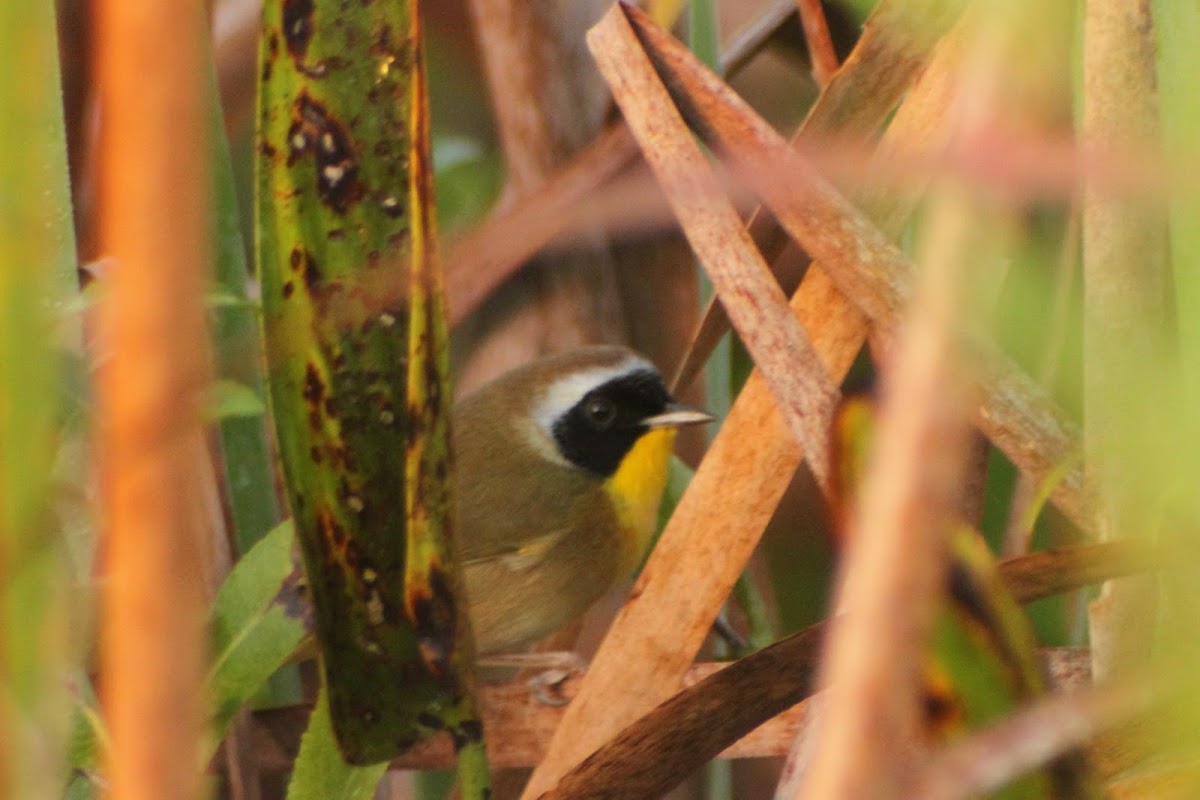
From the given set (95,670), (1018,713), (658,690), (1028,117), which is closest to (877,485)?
(1028,117)

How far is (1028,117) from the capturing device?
0.29 metres

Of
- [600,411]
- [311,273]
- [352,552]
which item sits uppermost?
[311,273]

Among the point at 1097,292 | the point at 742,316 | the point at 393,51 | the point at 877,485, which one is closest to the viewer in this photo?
the point at 877,485

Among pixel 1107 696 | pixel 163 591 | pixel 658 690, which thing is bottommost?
pixel 658 690

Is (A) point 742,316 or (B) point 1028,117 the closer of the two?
(B) point 1028,117

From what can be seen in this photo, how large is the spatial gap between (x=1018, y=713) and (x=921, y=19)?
25.0 inches

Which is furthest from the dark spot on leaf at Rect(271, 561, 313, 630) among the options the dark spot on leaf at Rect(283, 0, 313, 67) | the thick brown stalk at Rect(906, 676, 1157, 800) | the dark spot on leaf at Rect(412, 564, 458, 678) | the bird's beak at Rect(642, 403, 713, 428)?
the bird's beak at Rect(642, 403, 713, 428)

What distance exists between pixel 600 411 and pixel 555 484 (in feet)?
0.31

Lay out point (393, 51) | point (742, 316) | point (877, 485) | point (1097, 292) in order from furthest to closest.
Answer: point (742, 316) → point (1097, 292) → point (393, 51) → point (877, 485)

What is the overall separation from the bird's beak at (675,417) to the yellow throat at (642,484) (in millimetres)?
44

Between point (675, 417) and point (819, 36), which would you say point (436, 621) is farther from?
point (675, 417)

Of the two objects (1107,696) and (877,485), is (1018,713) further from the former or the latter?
(877,485)

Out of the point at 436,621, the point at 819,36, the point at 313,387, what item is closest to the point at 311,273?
the point at 313,387

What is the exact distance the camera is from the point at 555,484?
1.58 m
